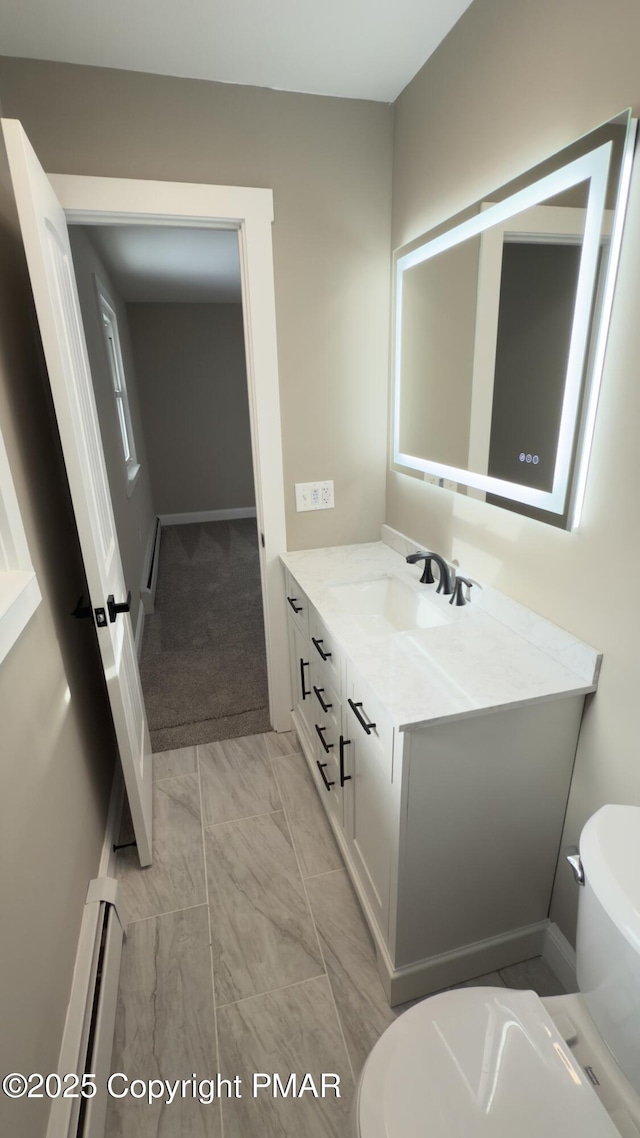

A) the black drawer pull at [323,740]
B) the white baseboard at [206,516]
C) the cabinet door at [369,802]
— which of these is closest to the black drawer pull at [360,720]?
the cabinet door at [369,802]

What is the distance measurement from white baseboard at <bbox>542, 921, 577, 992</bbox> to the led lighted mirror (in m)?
1.08

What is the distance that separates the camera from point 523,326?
125 cm

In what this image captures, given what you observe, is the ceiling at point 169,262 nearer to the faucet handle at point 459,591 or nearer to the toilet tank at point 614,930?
Result: the faucet handle at point 459,591

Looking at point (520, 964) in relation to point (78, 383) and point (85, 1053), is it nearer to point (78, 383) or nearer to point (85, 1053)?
point (85, 1053)

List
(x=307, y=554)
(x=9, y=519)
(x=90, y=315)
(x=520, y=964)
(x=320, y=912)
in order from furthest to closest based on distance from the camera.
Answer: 1. (x=90, y=315)
2. (x=307, y=554)
3. (x=320, y=912)
4. (x=520, y=964)
5. (x=9, y=519)

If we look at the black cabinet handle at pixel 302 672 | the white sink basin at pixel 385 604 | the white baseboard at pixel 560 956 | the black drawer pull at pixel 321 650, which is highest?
the white sink basin at pixel 385 604

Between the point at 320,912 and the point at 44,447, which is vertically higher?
the point at 44,447

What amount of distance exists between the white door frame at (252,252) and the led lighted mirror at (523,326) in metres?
0.49

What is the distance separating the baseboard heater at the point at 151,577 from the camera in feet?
12.1

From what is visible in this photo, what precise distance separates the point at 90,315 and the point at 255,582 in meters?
2.08

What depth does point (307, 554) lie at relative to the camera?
6.93 feet

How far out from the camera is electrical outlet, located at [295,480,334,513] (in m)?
2.07

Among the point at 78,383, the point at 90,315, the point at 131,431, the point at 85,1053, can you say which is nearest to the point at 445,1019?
the point at 85,1053

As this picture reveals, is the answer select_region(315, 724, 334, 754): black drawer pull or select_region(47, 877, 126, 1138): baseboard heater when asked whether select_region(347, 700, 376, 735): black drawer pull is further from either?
select_region(47, 877, 126, 1138): baseboard heater
